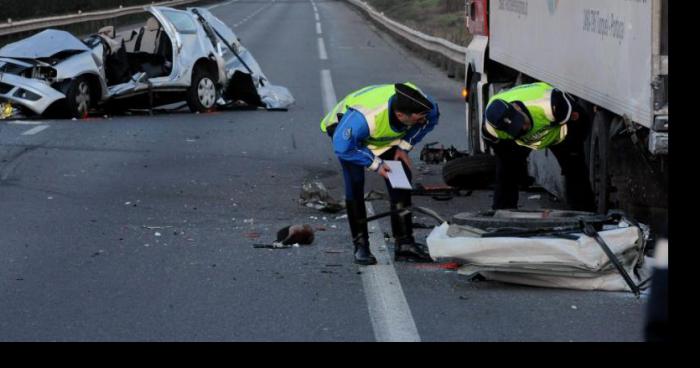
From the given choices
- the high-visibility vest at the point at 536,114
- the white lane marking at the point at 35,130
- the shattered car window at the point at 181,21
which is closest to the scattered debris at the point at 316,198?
the high-visibility vest at the point at 536,114

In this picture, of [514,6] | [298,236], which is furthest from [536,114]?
[514,6]

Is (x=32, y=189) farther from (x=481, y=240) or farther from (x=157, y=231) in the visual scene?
(x=481, y=240)

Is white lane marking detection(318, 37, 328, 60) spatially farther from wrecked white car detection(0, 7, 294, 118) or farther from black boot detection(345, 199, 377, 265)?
black boot detection(345, 199, 377, 265)

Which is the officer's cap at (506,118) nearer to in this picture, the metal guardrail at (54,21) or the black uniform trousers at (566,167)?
the black uniform trousers at (566,167)

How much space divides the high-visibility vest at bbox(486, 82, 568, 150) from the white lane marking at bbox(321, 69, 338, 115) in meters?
10.4

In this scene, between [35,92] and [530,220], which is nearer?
[530,220]

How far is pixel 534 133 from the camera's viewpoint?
9.11 meters

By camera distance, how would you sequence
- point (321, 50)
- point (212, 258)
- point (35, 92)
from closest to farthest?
point (212, 258) < point (35, 92) < point (321, 50)

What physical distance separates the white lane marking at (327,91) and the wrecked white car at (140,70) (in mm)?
708

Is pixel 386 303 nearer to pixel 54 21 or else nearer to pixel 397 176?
pixel 397 176

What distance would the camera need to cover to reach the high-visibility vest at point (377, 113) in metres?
8.38

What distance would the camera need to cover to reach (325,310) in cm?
704

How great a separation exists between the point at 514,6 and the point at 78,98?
26.6 feet
